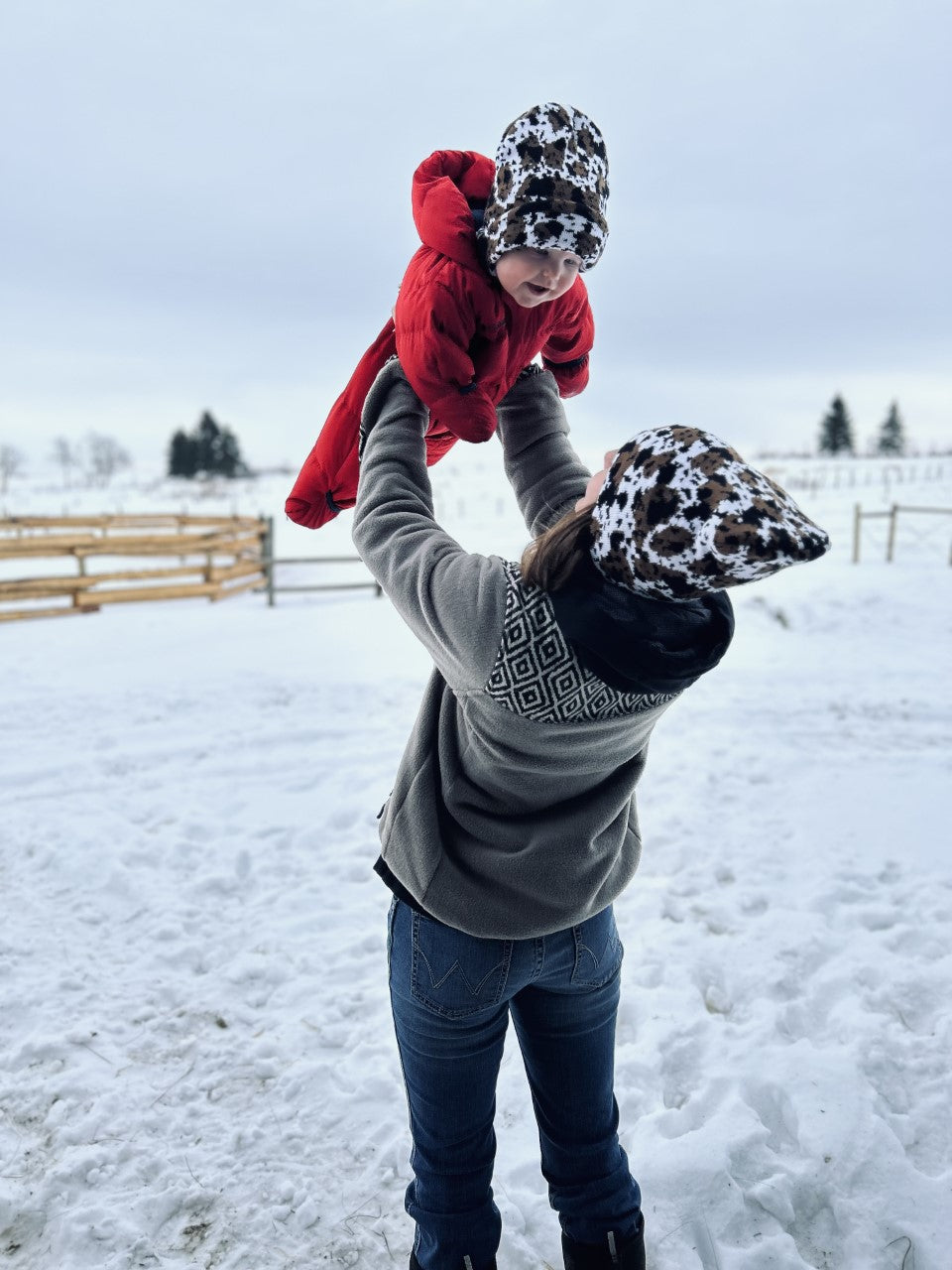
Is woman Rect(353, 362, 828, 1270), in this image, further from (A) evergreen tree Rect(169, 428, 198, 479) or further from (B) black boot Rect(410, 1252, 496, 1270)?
(A) evergreen tree Rect(169, 428, 198, 479)

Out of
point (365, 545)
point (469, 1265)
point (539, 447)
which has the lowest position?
point (469, 1265)

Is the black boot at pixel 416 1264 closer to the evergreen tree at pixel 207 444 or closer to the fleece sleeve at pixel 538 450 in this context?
the fleece sleeve at pixel 538 450

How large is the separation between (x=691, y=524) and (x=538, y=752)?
0.37 meters

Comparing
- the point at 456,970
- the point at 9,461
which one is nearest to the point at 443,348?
the point at 456,970

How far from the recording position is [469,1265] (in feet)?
4.40

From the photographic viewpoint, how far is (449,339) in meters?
1.20

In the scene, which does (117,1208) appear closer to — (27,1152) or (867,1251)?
(27,1152)

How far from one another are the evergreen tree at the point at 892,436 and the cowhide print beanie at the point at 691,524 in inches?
2070

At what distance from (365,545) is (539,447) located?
52 cm

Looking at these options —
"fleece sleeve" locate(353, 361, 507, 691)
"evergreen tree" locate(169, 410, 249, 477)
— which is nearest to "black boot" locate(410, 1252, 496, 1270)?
"fleece sleeve" locate(353, 361, 507, 691)

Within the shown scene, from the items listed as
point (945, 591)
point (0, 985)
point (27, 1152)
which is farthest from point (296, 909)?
point (945, 591)

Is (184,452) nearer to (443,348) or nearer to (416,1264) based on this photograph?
(443,348)

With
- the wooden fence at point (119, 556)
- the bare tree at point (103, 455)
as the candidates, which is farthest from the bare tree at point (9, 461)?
the wooden fence at point (119, 556)

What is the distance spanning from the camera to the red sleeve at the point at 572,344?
59.5 inches
